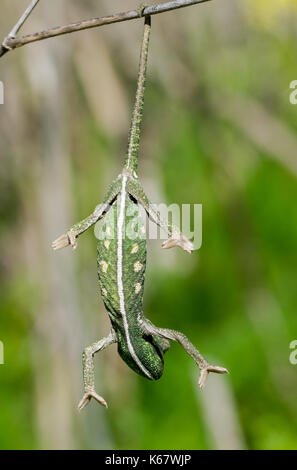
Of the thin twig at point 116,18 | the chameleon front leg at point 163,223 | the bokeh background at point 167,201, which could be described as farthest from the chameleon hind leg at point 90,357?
the bokeh background at point 167,201

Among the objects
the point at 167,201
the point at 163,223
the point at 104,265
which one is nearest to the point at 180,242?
the point at 163,223

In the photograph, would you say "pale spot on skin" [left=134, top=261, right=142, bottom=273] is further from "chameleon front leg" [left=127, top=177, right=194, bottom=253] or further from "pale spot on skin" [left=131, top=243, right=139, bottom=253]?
"chameleon front leg" [left=127, top=177, right=194, bottom=253]

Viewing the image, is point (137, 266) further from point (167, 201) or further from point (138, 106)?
point (167, 201)

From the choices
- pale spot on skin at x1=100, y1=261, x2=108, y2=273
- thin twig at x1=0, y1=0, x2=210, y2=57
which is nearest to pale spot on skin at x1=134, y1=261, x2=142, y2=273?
pale spot on skin at x1=100, y1=261, x2=108, y2=273

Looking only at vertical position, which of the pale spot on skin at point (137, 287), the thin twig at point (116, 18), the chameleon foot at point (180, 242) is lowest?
the pale spot on skin at point (137, 287)

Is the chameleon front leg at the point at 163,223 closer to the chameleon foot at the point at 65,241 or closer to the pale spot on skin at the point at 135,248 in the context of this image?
the pale spot on skin at the point at 135,248
